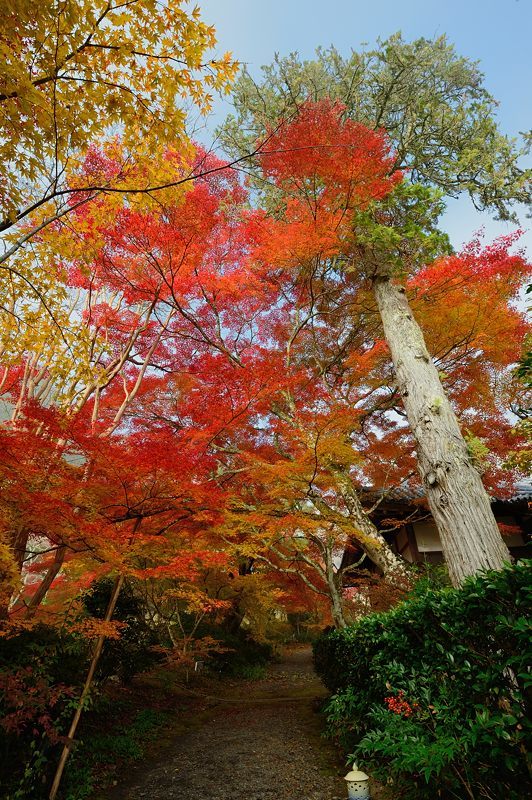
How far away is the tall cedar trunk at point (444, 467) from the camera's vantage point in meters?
4.47

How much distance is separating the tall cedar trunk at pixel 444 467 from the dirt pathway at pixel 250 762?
9.62 feet

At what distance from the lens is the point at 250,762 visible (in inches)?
203

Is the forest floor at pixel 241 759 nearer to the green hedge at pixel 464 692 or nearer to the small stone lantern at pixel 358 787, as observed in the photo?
the small stone lantern at pixel 358 787

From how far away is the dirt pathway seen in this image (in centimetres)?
432

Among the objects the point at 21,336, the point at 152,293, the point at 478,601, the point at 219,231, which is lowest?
the point at 478,601

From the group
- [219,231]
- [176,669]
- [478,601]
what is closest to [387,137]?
[219,231]

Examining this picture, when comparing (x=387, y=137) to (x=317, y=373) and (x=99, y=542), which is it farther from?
(x=99, y=542)

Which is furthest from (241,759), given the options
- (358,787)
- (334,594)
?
(358,787)

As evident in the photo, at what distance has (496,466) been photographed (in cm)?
895

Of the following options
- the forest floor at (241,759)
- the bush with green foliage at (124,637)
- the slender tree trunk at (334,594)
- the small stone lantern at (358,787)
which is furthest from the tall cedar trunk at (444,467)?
the bush with green foliage at (124,637)

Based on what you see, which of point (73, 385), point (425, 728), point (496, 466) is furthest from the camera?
point (496, 466)

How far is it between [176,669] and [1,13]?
1318 centimetres

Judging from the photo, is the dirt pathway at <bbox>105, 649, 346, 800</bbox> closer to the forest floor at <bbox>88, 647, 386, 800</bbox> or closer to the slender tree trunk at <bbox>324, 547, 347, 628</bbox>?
the forest floor at <bbox>88, 647, 386, 800</bbox>

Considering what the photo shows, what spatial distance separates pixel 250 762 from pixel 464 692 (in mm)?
4335
